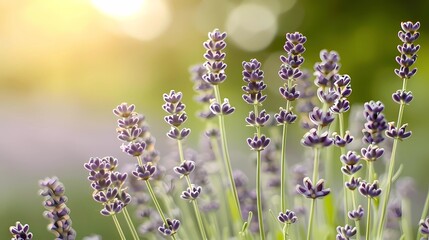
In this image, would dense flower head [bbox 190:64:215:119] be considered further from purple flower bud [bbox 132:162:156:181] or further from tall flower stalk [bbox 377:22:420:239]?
tall flower stalk [bbox 377:22:420:239]

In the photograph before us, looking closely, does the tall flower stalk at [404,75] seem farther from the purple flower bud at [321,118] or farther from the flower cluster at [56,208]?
the flower cluster at [56,208]

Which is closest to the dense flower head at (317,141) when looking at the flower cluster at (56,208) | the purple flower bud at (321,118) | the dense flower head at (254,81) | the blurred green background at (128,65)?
the purple flower bud at (321,118)

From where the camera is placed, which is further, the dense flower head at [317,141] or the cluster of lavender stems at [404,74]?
the cluster of lavender stems at [404,74]

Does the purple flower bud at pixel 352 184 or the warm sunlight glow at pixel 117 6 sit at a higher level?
the warm sunlight glow at pixel 117 6

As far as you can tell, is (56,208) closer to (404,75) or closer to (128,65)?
(404,75)

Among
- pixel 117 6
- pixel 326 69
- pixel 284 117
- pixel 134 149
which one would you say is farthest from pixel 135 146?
pixel 117 6

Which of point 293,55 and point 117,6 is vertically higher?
point 117,6
